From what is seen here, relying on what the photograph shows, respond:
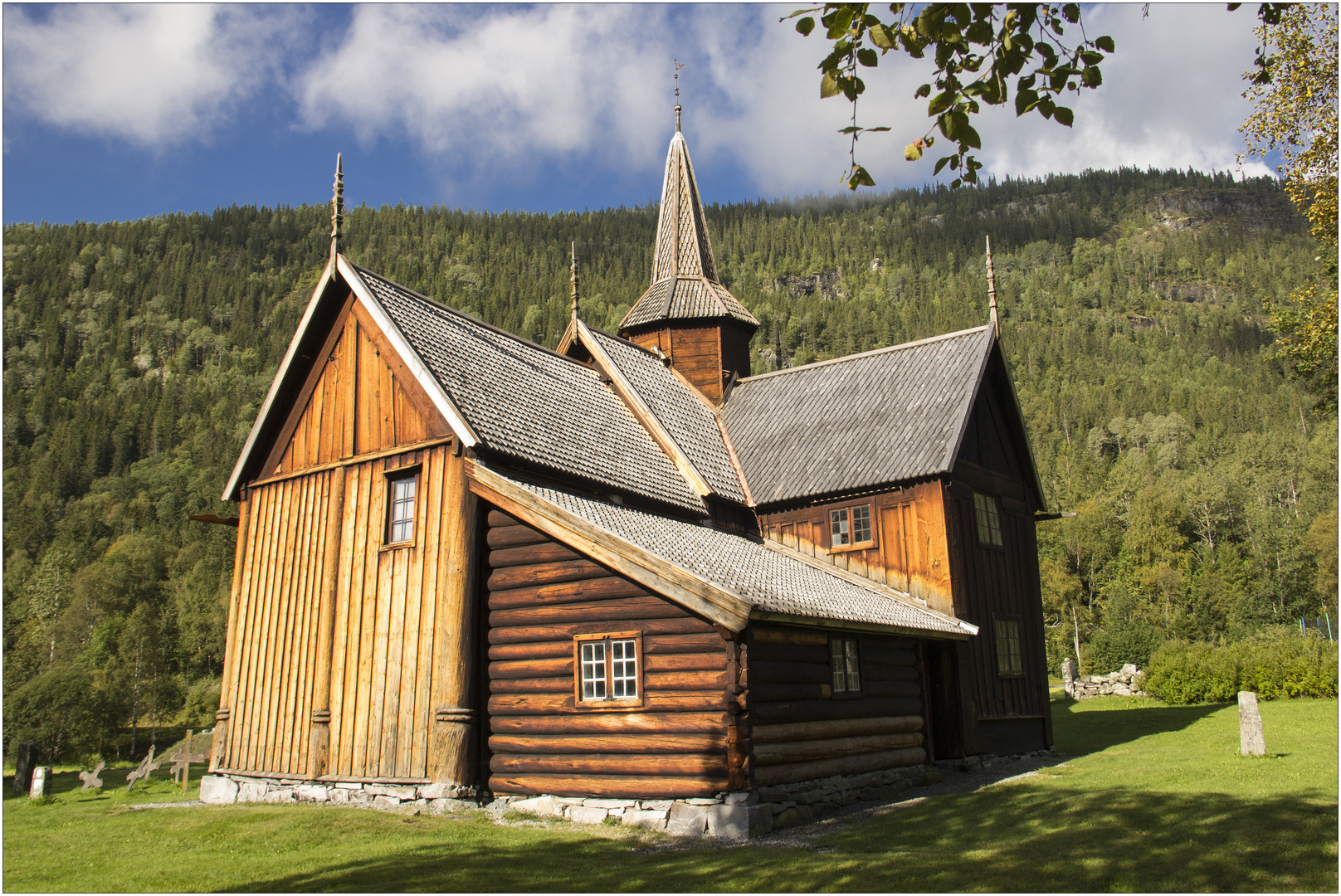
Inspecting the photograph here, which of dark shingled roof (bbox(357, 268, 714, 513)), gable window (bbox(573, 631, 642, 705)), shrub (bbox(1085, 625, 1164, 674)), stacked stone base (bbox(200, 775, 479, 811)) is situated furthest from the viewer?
shrub (bbox(1085, 625, 1164, 674))

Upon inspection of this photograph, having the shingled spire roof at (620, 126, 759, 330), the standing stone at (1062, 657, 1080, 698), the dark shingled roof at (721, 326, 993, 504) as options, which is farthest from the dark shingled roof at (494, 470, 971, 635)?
the standing stone at (1062, 657, 1080, 698)

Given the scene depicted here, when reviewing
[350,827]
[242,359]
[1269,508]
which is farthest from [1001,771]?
[242,359]

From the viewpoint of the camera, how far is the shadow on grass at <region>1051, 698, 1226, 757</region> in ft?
80.4

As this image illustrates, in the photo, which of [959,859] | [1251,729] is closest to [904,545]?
[1251,729]

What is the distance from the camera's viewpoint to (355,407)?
60.0ft

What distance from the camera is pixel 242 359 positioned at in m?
150

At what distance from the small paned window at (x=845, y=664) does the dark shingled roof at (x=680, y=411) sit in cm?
567

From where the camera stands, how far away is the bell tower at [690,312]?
91.0 ft

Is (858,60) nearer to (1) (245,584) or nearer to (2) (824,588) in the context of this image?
(2) (824,588)

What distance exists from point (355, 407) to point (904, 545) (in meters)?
11.6

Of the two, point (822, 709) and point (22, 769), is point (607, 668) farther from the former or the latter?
point (22, 769)

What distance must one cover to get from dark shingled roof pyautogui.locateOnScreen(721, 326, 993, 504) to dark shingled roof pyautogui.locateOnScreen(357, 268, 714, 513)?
311 centimetres

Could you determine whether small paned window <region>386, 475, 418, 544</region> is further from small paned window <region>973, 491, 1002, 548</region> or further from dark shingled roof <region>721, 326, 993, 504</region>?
small paned window <region>973, 491, 1002, 548</region>

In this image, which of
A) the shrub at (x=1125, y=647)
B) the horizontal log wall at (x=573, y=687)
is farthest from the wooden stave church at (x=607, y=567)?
the shrub at (x=1125, y=647)
